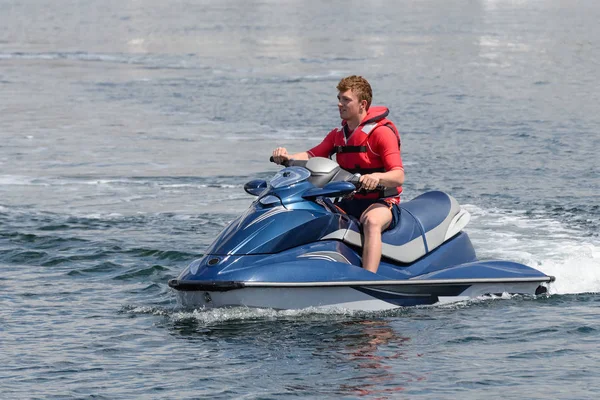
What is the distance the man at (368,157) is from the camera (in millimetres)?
8773

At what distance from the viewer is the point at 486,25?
49.0 m

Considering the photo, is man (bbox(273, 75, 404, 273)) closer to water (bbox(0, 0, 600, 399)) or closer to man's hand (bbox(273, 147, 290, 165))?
man's hand (bbox(273, 147, 290, 165))

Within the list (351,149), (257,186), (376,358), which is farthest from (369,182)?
(376,358)

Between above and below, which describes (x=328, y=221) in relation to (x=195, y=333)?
above

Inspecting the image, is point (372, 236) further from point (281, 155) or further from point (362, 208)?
point (281, 155)

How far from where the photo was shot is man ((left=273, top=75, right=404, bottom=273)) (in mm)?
8773

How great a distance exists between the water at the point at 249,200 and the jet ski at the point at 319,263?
163mm

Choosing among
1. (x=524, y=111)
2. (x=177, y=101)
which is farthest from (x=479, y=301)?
(x=177, y=101)

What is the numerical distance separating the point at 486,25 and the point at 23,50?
67.0ft

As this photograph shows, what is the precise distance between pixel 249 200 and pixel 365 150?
5.52 meters

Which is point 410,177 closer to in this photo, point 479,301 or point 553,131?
point 553,131

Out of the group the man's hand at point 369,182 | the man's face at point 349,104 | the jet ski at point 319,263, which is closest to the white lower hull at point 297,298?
the jet ski at point 319,263

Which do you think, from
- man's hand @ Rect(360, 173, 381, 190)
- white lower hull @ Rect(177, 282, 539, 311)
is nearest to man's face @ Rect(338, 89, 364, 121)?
man's hand @ Rect(360, 173, 381, 190)

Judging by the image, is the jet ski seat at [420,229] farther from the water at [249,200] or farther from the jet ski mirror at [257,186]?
the jet ski mirror at [257,186]
